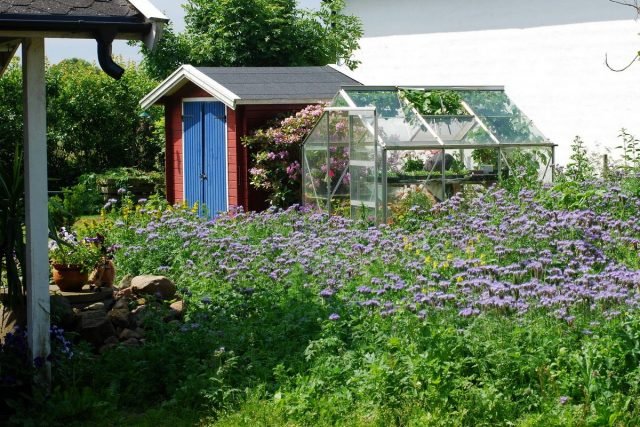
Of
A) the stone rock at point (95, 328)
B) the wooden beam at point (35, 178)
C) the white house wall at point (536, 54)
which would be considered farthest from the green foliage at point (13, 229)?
the white house wall at point (536, 54)

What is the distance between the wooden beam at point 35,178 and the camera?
7293 millimetres

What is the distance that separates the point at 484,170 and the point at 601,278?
6.92m

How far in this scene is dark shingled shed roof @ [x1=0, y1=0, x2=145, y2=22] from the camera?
6797 millimetres

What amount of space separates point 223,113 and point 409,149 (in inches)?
211

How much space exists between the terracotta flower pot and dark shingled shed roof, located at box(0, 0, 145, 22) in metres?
3.34

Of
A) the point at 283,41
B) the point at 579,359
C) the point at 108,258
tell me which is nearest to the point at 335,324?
the point at 579,359

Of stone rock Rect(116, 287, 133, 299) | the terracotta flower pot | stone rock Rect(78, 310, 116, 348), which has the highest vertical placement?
the terracotta flower pot

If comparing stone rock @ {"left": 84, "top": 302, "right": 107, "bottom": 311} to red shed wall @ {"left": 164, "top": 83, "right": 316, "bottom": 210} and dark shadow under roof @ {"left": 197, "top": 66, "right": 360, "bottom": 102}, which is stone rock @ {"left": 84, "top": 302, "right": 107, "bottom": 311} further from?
red shed wall @ {"left": 164, "top": 83, "right": 316, "bottom": 210}

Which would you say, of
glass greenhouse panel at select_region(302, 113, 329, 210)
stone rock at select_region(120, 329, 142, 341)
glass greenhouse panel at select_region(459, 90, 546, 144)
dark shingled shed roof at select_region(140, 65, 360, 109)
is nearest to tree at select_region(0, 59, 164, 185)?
dark shingled shed roof at select_region(140, 65, 360, 109)

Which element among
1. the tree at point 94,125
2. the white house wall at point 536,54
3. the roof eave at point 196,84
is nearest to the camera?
the roof eave at point 196,84

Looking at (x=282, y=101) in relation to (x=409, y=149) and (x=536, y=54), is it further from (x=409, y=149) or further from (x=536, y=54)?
(x=536, y=54)

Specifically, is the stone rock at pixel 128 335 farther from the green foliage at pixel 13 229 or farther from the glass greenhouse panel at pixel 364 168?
the glass greenhouse panel at pixel 364 168

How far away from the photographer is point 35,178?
733cm

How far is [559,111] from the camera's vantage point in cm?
2012
